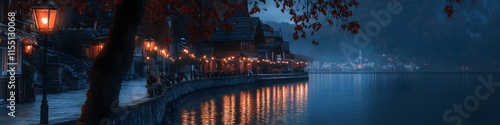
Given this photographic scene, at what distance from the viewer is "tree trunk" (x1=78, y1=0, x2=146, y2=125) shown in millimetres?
11055

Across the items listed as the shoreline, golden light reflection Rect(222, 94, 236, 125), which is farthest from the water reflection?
the shoreline

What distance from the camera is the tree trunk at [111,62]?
1105 cm

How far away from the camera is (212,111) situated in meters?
40.7

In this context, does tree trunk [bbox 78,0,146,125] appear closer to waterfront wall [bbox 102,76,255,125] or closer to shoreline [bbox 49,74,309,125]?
waterfront wall [bbox 102,76,255,125]

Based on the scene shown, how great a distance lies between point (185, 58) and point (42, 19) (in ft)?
167

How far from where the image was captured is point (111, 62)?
36.2 ft

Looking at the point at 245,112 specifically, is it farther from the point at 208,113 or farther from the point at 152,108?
the point at 152,108

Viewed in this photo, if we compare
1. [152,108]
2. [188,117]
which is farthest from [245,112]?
→ [152,108]

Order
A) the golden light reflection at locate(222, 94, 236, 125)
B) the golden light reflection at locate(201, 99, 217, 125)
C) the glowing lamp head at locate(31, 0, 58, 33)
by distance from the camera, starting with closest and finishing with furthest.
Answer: the glowing lamp head at locate(31, 0, 58, 33) → the golden light reflection at locate(201, 99, 217, 125) → the golden light reflection at locate(222, 94, 236, 125)

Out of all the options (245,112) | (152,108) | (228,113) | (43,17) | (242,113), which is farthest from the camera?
(245,112)

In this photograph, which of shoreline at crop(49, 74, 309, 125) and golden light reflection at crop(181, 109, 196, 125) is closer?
shoreline at crop(49, 74, 309, 125)

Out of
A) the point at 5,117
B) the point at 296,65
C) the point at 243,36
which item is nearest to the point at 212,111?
the point at 5,117

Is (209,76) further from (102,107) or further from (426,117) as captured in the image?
(102,107)

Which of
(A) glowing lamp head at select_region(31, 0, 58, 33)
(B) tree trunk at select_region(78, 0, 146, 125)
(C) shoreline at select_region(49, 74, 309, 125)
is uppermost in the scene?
(A) glowing lamp head at select_region(31, 0, 58, 33)
